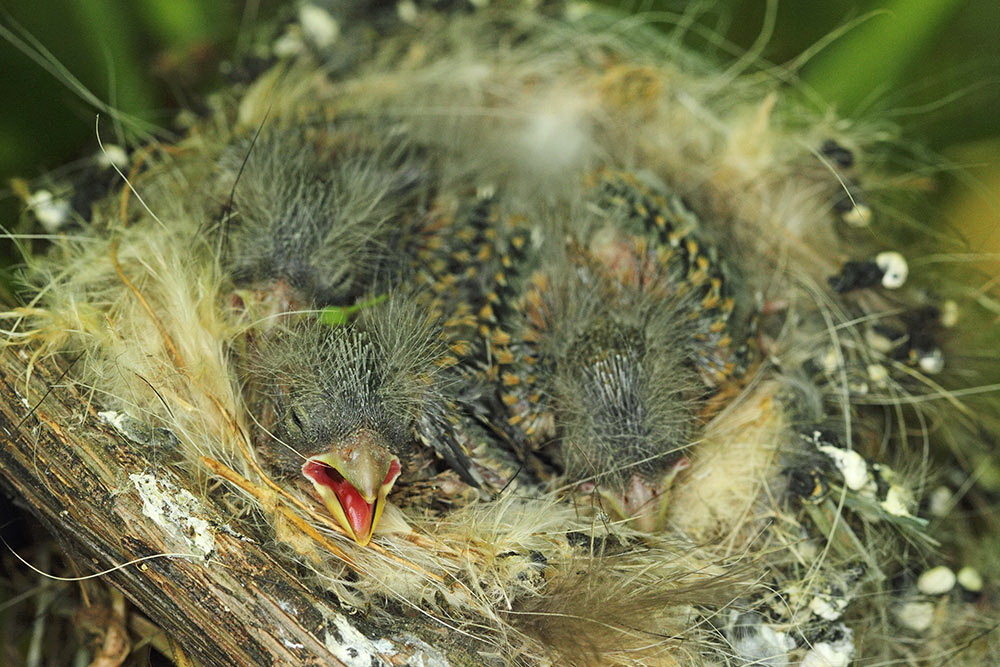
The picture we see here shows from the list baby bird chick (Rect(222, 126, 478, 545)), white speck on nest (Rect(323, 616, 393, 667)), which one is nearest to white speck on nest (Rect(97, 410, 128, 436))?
baby bird chick (Rect(222, 126, 478, 545))

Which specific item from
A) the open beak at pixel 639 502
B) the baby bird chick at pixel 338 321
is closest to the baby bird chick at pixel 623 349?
the open beak at pixel 639 502

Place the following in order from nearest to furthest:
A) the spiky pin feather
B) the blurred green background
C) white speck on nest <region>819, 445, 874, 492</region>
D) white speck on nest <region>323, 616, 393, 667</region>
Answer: white speck on nest <region>323, 616, 393, 667</region> < the spiky pin feather < white speck on nest <region>819, 445, 874, 492</region> < the blurred green background

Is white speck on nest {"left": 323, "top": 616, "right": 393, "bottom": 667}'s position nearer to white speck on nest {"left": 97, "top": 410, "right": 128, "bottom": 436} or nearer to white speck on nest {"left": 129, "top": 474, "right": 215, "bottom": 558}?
white speck on nest {"left": 129, "top": 474, "right": 215, "bottom": 558}

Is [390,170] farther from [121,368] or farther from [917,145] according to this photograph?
[917,145]

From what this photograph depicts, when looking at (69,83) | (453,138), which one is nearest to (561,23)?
(453,138)

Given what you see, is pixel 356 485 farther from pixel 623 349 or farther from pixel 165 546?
pixel 623 349

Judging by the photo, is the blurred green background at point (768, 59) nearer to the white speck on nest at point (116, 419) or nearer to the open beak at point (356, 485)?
the white speck on nest at point (116, 419)
